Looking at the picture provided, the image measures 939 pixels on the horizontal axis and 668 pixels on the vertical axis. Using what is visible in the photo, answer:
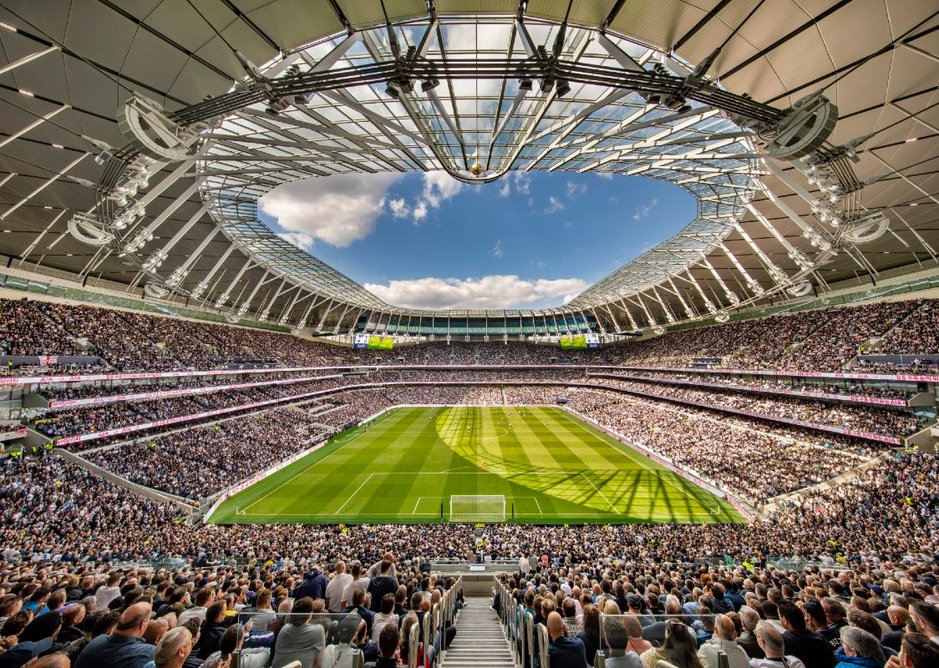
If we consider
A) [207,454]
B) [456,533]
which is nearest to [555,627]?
[456,533]

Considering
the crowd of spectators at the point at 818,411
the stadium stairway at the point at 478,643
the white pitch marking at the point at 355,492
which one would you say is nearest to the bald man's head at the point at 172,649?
the stadium stairway at the point at 478,643

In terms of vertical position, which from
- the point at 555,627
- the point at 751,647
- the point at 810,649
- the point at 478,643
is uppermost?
the point at 810,649

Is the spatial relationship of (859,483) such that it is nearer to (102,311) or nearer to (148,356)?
(148,356)

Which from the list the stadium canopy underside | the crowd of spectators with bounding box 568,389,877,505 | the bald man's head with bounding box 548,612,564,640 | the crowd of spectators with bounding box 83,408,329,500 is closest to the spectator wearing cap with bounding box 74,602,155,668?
the bald man's head with bounding box 548,612,564,640

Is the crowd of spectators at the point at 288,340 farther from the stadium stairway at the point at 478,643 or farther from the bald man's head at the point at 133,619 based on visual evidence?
the bald man's head at the point at 133,619

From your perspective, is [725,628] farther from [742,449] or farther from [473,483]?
[742,449]
